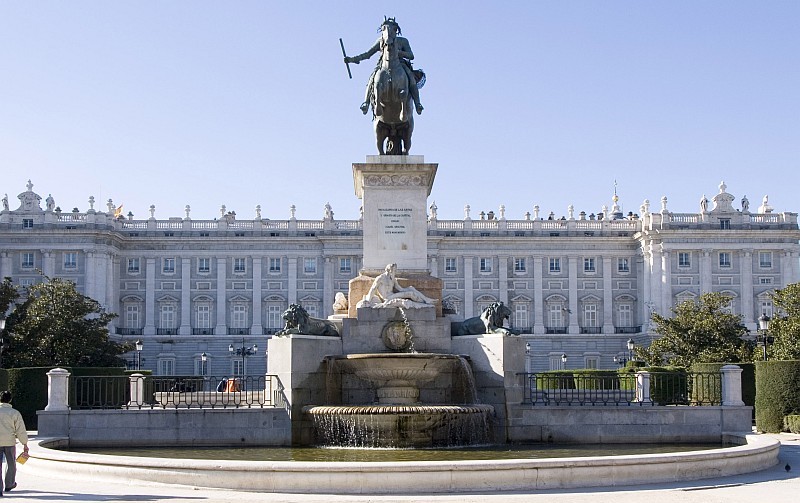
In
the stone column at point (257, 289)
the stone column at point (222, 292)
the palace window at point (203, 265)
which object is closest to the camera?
the stone column at point (222, 292)

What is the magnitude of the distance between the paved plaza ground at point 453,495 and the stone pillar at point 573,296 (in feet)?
291

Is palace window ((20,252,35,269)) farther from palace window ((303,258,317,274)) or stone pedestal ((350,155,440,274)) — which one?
stone pedestal ((350,155,440,274))

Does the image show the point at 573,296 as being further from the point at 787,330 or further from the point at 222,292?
the point at 787,330

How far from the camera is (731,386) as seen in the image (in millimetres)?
21062

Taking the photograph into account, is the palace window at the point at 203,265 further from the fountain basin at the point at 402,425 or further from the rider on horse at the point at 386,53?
the fountain basin at the point at 402,425

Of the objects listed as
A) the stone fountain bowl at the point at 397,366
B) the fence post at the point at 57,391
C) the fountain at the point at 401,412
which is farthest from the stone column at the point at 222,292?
the stone fountain bowl at the point at 397,366

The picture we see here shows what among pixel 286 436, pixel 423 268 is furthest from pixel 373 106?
pixel 286 436

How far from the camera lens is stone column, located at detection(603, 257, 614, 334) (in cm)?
10394

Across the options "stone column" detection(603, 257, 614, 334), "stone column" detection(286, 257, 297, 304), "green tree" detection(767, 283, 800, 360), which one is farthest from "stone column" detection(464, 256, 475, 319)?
"green tree" detection(767, 283, 800, 360)

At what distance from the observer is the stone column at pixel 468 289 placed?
104 meters

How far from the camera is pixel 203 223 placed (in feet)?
339

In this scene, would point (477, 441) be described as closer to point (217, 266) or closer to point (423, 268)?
point (423, 268)

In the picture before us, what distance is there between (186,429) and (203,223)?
278ft

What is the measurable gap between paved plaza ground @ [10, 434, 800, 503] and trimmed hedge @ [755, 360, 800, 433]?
39.1 ft
